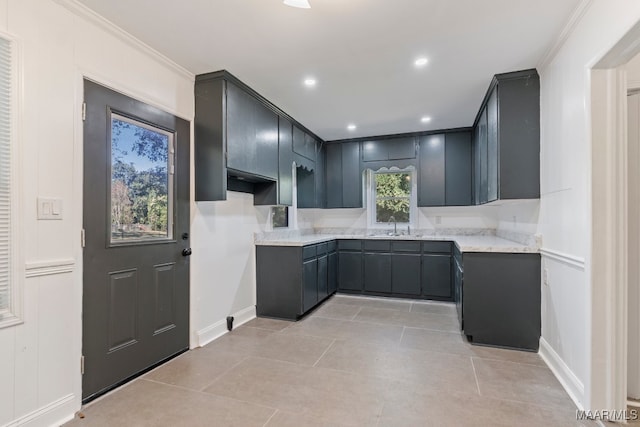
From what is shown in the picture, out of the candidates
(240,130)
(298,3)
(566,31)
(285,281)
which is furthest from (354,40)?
(285,281)

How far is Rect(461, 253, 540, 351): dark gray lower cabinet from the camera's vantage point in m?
2.90

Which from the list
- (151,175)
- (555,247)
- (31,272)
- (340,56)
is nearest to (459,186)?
(555,247)

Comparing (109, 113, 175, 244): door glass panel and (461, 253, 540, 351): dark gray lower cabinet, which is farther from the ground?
(109, 113, 175, 244): door glass panel

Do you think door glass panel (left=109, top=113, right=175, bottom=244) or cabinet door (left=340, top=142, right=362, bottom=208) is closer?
door glass panel (left=109, top=113, right=175, bottom=244)

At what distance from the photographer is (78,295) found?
6.70ft

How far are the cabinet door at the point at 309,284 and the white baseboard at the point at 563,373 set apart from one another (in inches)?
93.6

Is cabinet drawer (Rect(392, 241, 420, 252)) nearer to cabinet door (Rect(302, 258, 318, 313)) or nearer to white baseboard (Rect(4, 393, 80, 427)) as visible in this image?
cabinet door (Rect(302, 258, 318, 313))

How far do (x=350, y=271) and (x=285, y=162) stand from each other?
198 cm

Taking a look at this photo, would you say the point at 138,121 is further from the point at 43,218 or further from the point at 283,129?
the point at 283,129

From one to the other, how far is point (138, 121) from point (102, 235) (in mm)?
905

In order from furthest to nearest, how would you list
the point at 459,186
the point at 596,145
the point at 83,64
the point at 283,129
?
1. the point at 459,186
2. the point at 283,129
3. the point at 83,64
4. the point at 596,145

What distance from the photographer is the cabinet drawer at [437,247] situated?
4.52m

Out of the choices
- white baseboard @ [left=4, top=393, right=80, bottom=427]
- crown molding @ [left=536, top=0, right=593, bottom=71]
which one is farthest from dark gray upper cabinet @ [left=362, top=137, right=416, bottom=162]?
white baseboard @ [left=4, top=393, right=80, bottom=427]

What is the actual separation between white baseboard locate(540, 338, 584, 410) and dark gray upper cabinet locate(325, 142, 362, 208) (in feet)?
10.3
